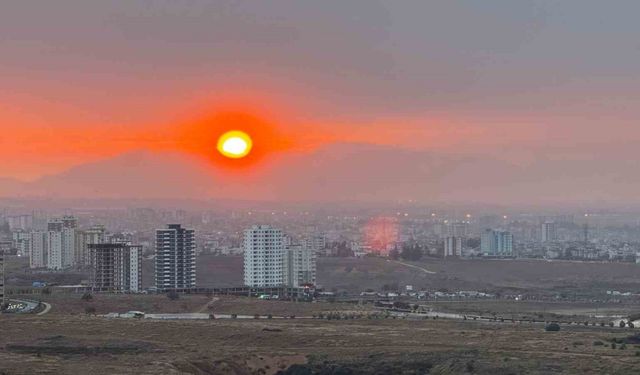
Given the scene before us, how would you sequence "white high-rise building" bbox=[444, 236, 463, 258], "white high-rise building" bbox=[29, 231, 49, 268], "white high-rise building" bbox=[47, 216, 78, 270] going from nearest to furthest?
"white high-rise building" bbox=[47, 216, 78, 270], "white high-rise building" bbox=[29, 231, 49, 268], "white high-rise building" bbox=[444, 236, 463, 258]

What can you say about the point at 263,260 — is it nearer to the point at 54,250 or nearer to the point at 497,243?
the point at 54,250

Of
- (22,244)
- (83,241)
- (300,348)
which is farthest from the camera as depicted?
(22,244)

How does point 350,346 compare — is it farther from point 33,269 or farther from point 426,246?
point 426,246

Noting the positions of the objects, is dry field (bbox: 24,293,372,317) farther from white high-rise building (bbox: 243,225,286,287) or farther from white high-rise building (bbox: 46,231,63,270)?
white high-rise building (bbox: 46,231,63,270)

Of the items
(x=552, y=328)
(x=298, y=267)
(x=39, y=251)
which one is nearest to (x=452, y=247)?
(x=39, y=251)

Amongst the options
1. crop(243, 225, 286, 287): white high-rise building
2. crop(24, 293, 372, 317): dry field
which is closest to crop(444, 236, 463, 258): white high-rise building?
crop(243, 225, 286, 287): white high-rise building

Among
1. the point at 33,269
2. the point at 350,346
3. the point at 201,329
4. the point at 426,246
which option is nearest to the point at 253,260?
the point at 33,269

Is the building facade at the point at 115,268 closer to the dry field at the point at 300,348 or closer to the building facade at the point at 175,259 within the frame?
the building facade at the point at 175,259
